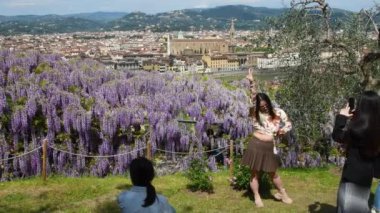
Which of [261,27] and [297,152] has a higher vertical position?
[261,27]

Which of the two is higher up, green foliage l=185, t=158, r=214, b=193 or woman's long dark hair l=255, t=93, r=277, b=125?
woman's long dark hair l=255, t=93, r=277, b=125

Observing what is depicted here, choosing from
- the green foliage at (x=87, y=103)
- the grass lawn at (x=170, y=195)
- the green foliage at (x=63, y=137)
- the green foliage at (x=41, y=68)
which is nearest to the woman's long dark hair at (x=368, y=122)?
the grass lawn at (x=170, y=195)

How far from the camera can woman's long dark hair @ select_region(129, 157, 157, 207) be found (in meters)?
3.30

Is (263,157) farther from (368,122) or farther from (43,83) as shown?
(43,83)

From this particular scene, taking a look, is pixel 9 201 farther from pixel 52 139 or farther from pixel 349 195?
pixel 349 195

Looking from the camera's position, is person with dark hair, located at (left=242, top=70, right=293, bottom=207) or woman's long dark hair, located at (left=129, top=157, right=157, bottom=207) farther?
person with dark hair, located at (left=242, top=70, right=293, bottom=207)

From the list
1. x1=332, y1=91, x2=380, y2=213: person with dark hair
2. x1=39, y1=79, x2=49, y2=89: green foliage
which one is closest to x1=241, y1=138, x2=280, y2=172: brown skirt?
x1=332, y1=91, x2=380, y2=213: person with dark hair

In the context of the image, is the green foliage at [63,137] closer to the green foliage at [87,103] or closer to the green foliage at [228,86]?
the green foliage at [87,103]

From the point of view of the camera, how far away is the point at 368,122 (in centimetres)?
396

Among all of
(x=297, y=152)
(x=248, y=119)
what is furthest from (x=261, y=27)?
(x=297, y=152)

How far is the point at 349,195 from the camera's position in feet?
13.8

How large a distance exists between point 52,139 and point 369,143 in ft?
22.6

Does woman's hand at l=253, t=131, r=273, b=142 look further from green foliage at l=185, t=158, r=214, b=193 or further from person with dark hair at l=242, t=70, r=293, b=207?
green foliage at l=185, t=158, r=214, b=193

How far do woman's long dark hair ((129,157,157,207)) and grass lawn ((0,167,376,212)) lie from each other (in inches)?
122
